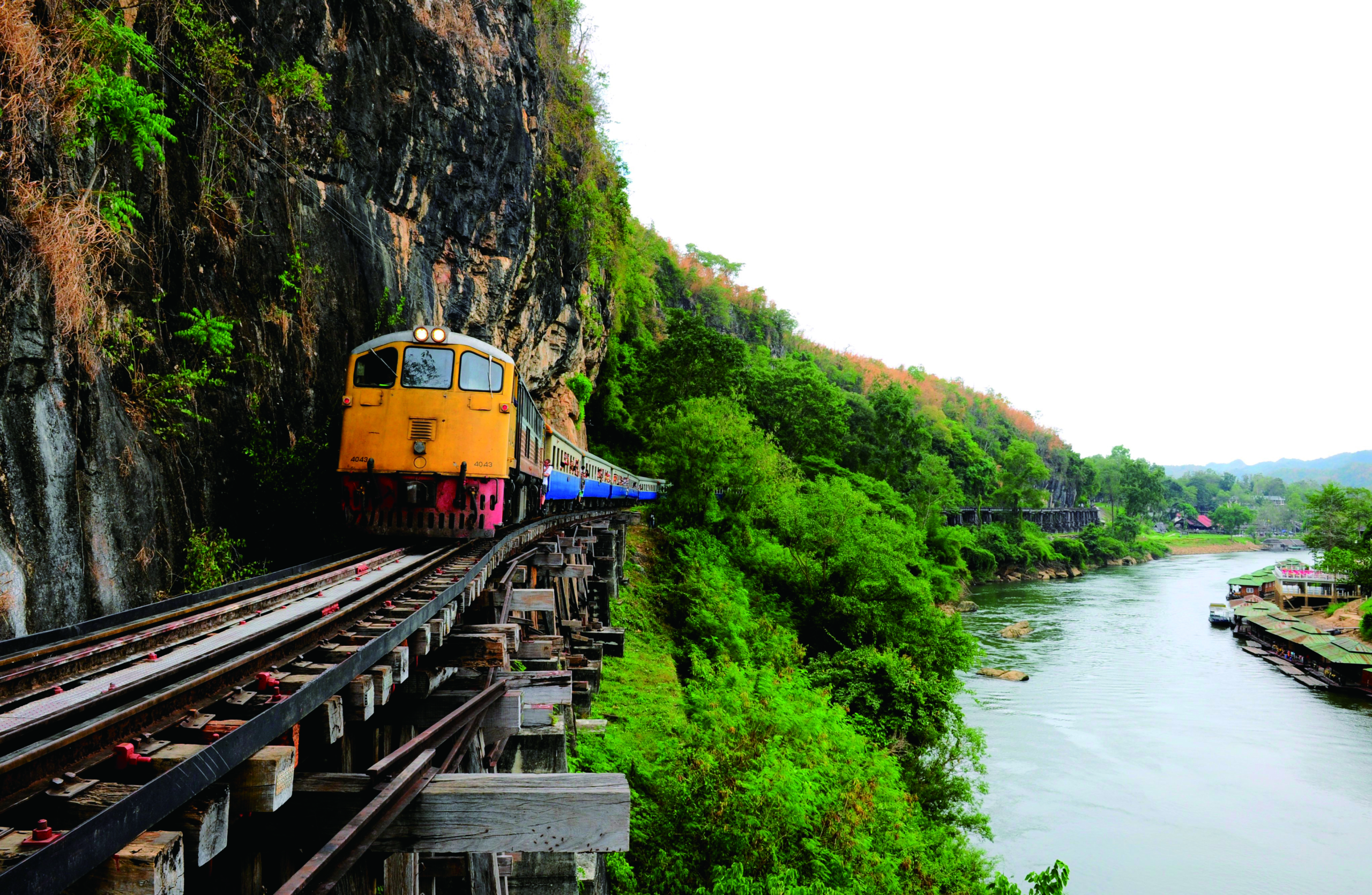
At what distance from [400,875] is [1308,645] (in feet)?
123

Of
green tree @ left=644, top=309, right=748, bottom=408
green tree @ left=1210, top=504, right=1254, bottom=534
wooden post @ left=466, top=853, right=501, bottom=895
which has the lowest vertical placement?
green tree @ left=1210, top=504, right=1254, bottom=534

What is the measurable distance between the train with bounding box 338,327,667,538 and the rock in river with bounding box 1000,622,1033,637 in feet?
94.9

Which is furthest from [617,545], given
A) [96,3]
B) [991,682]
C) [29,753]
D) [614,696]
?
[29,753]

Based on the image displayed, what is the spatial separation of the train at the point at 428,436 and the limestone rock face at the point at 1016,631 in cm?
2881

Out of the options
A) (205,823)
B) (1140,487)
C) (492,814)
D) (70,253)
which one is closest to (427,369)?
(70,253)

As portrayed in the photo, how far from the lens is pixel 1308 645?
30.2 meters

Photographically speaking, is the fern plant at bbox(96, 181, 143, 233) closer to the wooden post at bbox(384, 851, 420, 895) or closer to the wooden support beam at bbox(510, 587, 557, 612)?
the wooden support beam at bbox(510, 587, 557, 612)

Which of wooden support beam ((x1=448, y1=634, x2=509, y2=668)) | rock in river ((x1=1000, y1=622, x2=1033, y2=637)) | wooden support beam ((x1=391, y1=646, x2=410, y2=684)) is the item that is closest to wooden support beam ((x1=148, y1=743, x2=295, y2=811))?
wooden support beam ((x1=391, y1=646, x2=410, y2=684))

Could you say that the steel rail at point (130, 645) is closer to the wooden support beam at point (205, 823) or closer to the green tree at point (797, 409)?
the wooden support beam at point (205, 823)

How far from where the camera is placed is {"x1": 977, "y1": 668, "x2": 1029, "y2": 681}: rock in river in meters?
25.8

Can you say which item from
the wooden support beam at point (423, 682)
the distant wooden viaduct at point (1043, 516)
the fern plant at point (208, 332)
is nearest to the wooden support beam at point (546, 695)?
the wooden support beam at point (423, 682)

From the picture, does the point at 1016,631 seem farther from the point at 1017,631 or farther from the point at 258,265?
the point at 258,265

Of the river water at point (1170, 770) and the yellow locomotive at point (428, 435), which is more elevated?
the yellow locomotive at point (428, 435)

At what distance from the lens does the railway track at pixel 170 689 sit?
2047 mm
